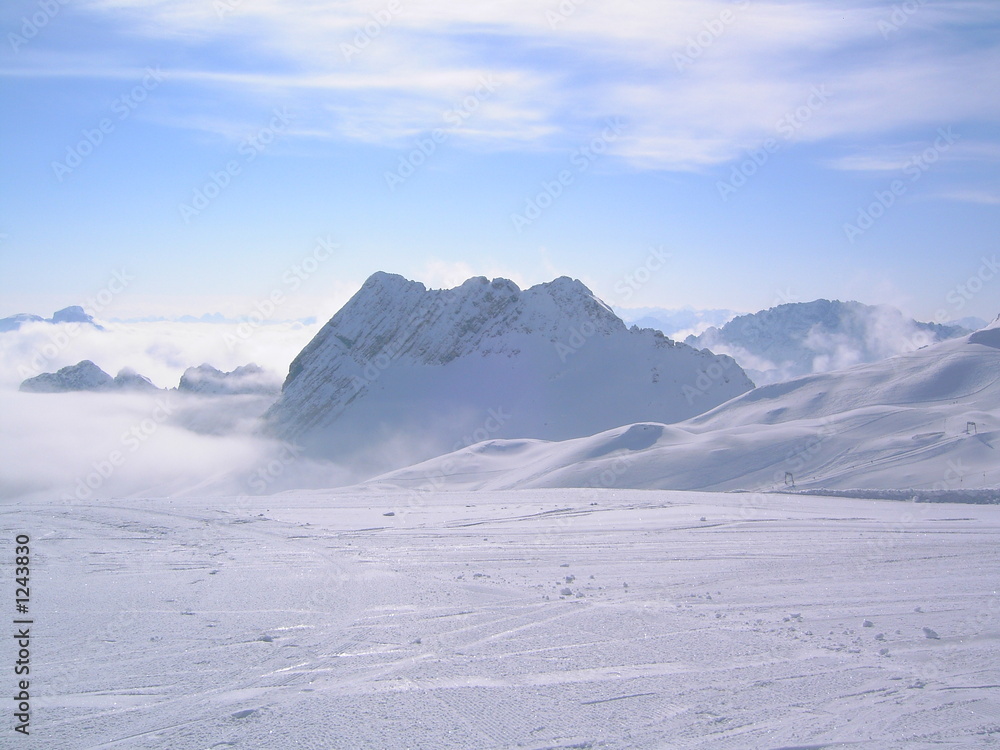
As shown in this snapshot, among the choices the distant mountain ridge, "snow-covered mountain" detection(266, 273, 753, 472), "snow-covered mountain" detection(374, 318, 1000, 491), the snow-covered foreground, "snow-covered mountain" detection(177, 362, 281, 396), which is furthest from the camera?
the distant mountain ridge

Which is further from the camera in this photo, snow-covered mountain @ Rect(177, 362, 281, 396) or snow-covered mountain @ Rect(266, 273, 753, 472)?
snow-covered mountain @ Rect(177, 362, 281, 396)

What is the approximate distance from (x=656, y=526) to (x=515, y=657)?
7707 millimetres

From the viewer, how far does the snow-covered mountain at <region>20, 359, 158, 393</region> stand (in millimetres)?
173000

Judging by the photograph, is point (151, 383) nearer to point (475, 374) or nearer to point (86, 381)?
point (86, 381)

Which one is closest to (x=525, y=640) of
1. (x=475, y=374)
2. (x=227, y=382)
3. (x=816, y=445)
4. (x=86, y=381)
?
(x=816, y=445)

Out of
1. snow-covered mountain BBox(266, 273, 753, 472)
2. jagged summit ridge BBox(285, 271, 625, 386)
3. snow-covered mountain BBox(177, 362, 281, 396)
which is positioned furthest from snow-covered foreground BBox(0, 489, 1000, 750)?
snow-covered mountain BBox(177, 362, 281, 396)

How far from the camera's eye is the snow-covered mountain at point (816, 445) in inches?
981

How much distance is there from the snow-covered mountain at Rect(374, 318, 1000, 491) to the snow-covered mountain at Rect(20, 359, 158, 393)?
15642 centimetres

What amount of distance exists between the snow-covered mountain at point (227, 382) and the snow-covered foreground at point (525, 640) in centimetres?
14081

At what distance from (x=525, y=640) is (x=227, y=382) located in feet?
510

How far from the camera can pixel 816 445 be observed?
29.0 metres

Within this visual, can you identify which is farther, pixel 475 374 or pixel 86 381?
pixel 86 381

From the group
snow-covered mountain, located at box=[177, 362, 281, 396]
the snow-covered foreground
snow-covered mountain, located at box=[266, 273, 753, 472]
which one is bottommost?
the snow-covered foreground

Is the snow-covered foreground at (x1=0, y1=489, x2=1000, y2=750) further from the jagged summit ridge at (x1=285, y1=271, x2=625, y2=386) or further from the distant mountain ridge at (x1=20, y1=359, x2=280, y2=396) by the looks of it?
the distant mountain ridge at (x1=20, y1=359, x2=280, y2=396)
